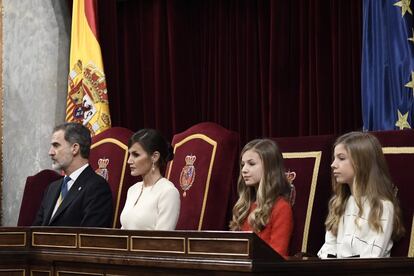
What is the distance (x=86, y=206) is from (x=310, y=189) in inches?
54.0

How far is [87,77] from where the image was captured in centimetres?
720

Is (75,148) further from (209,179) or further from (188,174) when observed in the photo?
(209,179)

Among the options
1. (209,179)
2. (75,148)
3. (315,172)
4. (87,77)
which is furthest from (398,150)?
(87,77)

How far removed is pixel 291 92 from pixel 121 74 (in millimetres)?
1841

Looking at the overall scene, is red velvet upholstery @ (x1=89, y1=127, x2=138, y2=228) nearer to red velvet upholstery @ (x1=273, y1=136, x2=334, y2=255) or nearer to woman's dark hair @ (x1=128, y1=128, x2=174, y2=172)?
woman's dark hair @ (x1=128, y1=128, x2=174, y2=172)

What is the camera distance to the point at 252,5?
22.1ft

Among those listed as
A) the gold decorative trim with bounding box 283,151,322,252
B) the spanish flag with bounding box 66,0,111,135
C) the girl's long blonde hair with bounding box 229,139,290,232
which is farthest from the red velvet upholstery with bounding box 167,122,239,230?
the spanish flag with bounding box 66,0,111,135

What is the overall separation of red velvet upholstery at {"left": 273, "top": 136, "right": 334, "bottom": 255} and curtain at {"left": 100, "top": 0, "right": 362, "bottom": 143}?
3.67ft

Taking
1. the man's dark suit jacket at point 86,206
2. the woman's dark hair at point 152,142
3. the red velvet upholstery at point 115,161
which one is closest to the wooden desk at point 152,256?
the man's dark suit jacket at point 86,206

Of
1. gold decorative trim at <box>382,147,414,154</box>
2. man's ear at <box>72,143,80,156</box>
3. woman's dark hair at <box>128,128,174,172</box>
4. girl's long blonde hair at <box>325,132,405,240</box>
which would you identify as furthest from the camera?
man's ear at <box>72,143,80,156</box>

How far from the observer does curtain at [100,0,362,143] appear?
239 inches

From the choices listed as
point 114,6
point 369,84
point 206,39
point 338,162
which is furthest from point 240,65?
point 338,162

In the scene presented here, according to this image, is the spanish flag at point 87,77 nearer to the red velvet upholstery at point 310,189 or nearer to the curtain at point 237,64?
the curtain at point 237,64

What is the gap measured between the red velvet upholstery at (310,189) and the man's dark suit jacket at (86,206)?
1.13 metres
